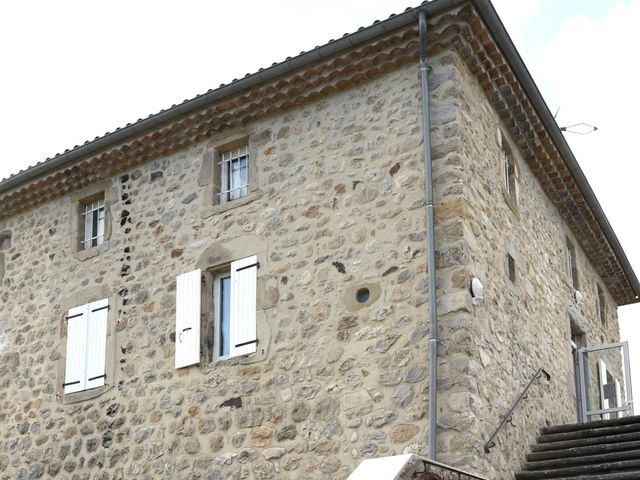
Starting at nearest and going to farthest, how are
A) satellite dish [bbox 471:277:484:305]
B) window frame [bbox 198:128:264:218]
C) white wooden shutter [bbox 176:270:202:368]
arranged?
1. satellite dish [bbox 471:277:484:305]
2. white wooden shutter [bbox 176:270:202:368]
3. window frame [bbox 198:128:264:218]

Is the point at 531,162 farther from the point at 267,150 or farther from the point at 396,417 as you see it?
the point at 396,417

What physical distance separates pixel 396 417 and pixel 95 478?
397 centimetres

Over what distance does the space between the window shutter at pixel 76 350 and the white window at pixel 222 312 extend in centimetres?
156

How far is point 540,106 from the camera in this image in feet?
37.0

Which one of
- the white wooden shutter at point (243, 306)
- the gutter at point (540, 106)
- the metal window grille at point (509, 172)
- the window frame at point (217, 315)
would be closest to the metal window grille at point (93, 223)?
the window frame at point (217, 315)

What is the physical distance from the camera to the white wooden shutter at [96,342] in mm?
11453

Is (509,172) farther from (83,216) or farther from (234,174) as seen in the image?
(83,216)

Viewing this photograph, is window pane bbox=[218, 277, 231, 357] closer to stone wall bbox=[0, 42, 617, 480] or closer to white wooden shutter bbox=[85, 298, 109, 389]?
stone wall bbox=[0, 42, 617, 480]

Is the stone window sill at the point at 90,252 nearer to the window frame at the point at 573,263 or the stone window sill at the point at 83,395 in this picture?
the stone window sill at the point at 83,395

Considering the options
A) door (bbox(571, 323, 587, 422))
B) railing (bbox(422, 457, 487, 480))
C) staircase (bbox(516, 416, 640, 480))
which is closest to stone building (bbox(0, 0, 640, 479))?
staircase (bbox(516, 416, 640, 480))

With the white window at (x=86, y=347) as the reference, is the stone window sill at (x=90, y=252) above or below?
above

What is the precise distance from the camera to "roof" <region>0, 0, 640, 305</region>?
9.96 m

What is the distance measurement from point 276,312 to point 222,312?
84cm

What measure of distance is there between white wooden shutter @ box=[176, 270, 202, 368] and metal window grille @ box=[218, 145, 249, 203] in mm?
1002
